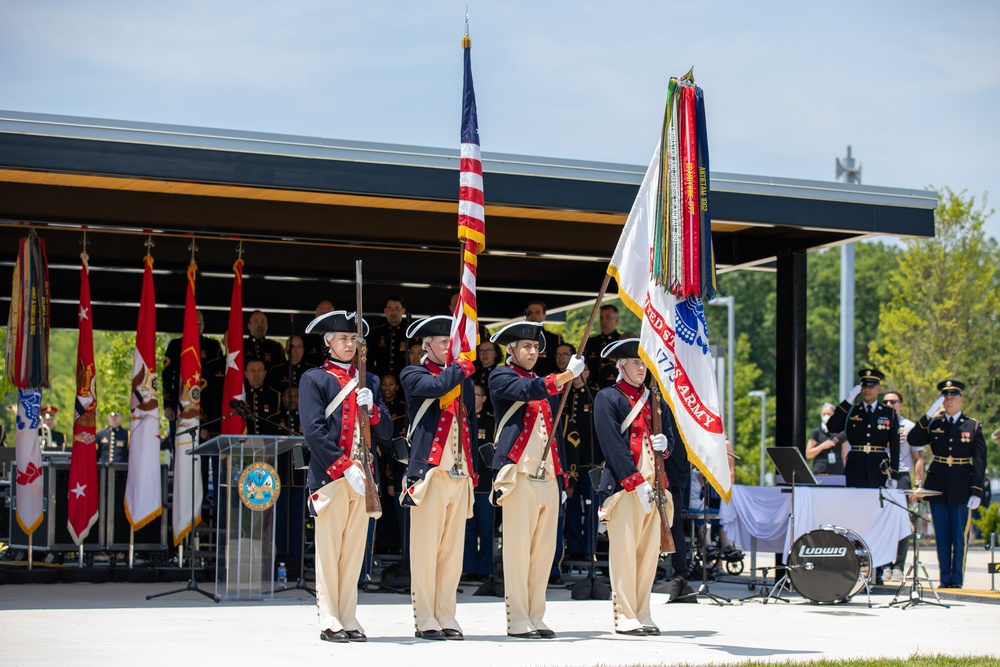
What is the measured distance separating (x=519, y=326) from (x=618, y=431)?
3.07ft

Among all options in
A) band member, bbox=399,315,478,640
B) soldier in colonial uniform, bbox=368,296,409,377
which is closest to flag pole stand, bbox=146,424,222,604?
soldier in colonial uniform, bbox=368,296,409,377

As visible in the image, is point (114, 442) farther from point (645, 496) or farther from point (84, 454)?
point (645, 496)

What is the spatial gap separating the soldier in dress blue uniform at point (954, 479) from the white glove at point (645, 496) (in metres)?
5.97

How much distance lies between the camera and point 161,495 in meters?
13.1

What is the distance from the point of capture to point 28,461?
1233 centimetres

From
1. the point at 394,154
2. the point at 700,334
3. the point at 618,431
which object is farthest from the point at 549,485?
the point at 394,154

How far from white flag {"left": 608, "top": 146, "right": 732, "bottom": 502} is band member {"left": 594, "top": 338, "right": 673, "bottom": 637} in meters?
0.21

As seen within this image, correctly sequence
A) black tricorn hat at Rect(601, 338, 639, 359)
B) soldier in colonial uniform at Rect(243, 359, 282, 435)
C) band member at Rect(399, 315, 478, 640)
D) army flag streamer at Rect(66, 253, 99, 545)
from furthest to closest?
soldier in colonial uniform at Rect(243, 359, 282, 435)
army flag streamer at Rect(66, 253, 99, 545)
black tricorn hat at Rect(601, 338, 639, 359)
band member at Rect(399, 315, 478, 640)

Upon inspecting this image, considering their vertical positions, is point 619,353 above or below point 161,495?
above

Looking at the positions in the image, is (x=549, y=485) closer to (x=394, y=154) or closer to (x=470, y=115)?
(x=470, y=115)

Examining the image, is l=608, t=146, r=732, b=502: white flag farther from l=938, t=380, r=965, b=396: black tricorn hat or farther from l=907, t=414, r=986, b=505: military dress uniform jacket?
l=938, t=380, r=965, b=396: black tricorn hat

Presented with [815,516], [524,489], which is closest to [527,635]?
[524,489]

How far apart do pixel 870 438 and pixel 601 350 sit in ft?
9.75

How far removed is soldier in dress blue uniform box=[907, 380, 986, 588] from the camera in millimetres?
13758
